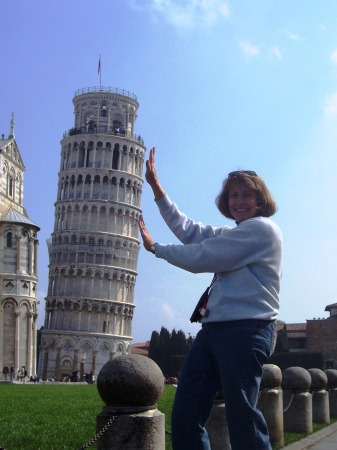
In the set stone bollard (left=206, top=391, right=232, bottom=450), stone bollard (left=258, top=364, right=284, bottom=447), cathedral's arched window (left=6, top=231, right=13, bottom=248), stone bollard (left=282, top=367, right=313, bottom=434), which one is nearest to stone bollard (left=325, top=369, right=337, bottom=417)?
stone bollard (left=282, top=367, right=313, bottom=434)

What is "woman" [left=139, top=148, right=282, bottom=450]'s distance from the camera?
406cm

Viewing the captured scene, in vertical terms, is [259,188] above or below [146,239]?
above

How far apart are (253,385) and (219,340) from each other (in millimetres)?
323

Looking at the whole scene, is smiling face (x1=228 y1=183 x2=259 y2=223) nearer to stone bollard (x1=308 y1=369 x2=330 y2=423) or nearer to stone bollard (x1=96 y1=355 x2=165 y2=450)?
stone bollard (x1=96 y1=355 x2=165 y2=450)

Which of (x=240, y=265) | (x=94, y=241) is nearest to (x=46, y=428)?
(x=240, y=265)

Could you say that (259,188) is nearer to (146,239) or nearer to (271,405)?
(146,239)

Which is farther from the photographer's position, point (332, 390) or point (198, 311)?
point (332, 390)

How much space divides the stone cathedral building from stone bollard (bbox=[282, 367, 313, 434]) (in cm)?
4338

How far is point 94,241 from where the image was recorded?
75.4 meters

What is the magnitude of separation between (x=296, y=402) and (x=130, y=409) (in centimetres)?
555

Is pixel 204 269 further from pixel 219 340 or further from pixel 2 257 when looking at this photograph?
pixel 2 257

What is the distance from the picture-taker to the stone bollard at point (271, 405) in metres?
8.03

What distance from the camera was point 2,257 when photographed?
175 feet

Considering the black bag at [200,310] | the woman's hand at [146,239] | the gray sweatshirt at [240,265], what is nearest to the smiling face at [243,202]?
the gray sweatshirt at [240,265]
